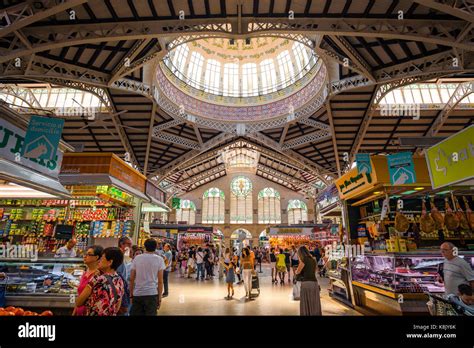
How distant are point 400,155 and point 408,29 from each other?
5499 mm

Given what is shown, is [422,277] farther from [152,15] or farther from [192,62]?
[192,62]

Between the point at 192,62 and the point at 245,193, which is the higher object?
the point at 192,62

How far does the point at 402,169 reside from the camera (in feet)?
17.2

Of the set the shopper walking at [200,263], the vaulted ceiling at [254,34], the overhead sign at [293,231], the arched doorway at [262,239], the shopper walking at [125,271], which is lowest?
the shopper walking at [200,263]

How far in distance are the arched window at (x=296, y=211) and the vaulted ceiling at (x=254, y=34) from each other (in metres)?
16.2

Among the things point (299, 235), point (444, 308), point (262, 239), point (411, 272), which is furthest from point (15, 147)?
point (262, 239)

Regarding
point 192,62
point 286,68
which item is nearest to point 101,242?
point 192,62

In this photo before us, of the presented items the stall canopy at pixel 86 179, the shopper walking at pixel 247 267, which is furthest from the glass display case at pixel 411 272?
the stall canopy at pixel 86 179

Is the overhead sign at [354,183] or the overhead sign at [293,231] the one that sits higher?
the overhead sign at [354,183]

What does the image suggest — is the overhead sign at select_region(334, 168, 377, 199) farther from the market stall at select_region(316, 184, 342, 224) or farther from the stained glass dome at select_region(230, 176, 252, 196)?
the stained glass dome at select_region(230, 176, 252, 196)

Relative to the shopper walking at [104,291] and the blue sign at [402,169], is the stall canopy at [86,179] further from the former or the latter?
the blue sign at [402,169]

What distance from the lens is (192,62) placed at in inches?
755

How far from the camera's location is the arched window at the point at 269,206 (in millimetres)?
32500

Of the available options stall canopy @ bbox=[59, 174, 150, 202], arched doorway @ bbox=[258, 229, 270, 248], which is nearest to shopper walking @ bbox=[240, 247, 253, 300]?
stall canopy @ bbox=[59, 174, 150, 202]
